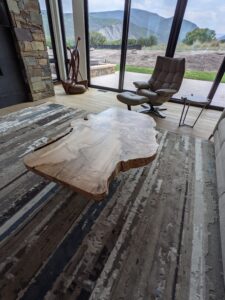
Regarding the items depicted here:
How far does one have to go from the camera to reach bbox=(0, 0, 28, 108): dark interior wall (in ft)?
8.70

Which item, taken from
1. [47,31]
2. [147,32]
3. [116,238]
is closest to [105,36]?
[147,32]

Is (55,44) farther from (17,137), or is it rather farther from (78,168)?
(78,168)

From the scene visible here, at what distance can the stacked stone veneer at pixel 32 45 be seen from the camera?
273 cm

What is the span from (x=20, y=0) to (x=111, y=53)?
6.88 ft

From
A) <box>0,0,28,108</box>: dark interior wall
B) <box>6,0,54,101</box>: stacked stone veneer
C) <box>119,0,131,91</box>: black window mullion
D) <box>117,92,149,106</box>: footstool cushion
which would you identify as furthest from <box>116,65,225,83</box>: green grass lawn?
<box>0,0,28,108</box>: dark interior wall

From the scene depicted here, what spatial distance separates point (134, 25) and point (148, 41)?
43cm

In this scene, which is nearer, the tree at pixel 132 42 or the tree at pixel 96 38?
the tree at pixel 132 42

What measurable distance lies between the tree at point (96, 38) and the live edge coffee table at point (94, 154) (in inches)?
134

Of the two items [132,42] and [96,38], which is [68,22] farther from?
[132,42]

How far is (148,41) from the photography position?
11.8 feet

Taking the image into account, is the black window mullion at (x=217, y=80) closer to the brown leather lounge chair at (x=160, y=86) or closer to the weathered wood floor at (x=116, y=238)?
the brown leather lounge chair at (x=160, y=86)

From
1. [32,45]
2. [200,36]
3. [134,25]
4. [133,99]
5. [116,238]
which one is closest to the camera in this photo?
[116,238]

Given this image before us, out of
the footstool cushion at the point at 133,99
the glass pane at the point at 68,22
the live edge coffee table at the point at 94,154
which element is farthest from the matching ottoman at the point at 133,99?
the glass pane at the point at 68,22

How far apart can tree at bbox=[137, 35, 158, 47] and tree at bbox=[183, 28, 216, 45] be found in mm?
619
